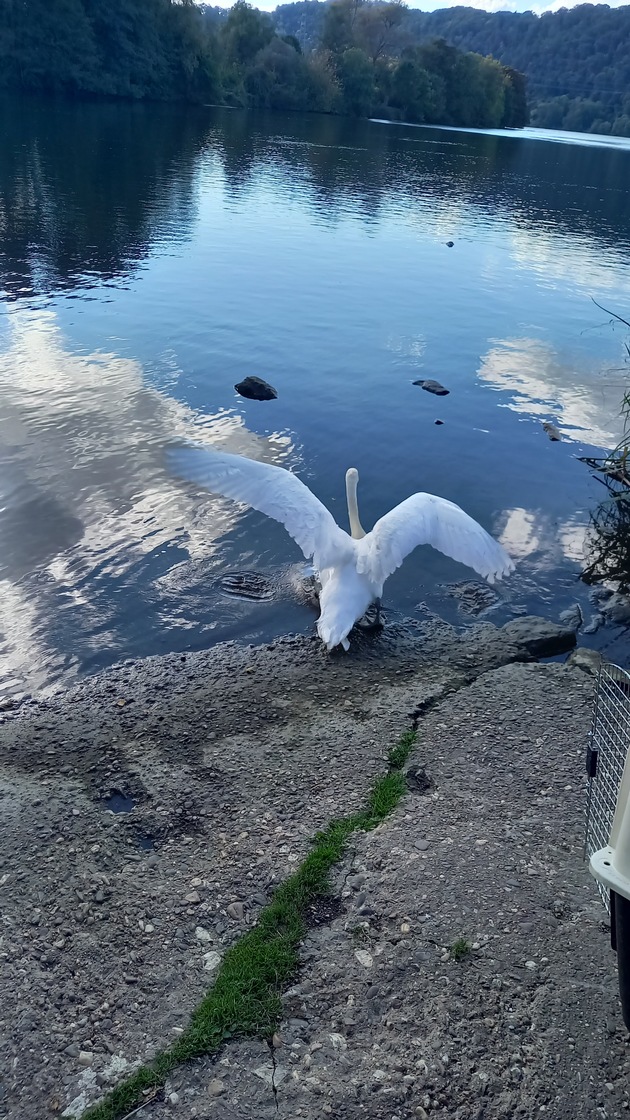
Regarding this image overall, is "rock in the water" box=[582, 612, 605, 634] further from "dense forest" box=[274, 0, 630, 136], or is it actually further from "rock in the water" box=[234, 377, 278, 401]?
"dense forest" box=[274, 0, 630, 136]

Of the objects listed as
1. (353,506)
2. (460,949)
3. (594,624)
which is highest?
(353,506)

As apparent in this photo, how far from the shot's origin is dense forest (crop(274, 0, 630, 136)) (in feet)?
439

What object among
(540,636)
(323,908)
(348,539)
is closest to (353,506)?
(348,539)

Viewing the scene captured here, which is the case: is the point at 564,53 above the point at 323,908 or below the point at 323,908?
above

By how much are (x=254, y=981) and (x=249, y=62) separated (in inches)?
3811

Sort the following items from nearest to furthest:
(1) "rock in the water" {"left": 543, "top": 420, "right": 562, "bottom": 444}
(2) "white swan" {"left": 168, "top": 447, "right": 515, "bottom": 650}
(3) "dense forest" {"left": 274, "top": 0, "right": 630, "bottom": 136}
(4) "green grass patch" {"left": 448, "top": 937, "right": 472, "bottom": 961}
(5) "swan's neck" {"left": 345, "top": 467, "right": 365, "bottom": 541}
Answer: (4) "green grass patch" {"left": 448, "top": 937, "right": 472, "bottom": 961} < (2) "white swan" {"left": 168, "top": 447, "right": 515, "bottom": 650} < (5) "swan's neck" {"left": 345, "top": 467, "right": 365, "bottom": 541} < (1) "rock in the water" {"left": 543, "top": 420, "right": 562, "bottom": 444} < (3) "dense forest" {"left": 274, "top": 0, "right": 630, "bottom": 136}

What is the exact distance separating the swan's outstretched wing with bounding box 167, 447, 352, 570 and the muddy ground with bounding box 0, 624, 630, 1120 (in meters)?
1.53

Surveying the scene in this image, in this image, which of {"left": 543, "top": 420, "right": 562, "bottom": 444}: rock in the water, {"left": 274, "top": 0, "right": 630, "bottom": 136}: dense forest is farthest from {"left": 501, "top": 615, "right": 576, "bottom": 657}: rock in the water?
{"left": 274, "top": 0, "right": 630, "bottom": 136}: dense forest

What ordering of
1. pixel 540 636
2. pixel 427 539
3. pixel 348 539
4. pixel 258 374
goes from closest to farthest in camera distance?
pixel 348 539, pixel 427 539, pixel 540 636, pixel 258 374

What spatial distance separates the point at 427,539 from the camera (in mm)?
9656

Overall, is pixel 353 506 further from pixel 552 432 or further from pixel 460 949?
pixel 552 432

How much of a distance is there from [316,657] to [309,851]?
3.26 meters

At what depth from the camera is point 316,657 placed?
9.28m

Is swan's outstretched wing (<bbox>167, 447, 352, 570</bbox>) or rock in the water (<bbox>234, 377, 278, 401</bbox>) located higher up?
swan's outstretched wing (<bbox>167, 447, 352, 570</bbox>)
